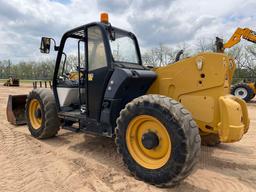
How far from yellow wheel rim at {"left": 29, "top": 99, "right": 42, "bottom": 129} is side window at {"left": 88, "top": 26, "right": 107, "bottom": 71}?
2.14 meters

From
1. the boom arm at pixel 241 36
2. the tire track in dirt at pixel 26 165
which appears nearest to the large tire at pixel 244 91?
the boom arm at pixel 241 36

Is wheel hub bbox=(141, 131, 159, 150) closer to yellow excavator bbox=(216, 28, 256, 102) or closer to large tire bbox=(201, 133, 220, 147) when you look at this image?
large tire bbox=(201, 133, 220, 147)

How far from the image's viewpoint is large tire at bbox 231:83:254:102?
13250 millimetres

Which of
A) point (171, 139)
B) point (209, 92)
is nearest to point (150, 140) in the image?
point (171, 139)

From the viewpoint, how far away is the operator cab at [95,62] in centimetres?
422

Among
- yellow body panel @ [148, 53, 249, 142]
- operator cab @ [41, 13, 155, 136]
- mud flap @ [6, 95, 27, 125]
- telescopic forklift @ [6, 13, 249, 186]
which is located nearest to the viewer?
telescopic forklift @ [6, 13, 249, 186]

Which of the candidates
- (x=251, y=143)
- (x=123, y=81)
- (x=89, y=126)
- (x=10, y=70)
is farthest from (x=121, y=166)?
(x=10, y=70)

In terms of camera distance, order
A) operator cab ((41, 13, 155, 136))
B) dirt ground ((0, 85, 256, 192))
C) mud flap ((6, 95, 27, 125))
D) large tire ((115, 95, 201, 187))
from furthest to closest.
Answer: mud flap ((6, 95, 27, 125)), operator cab ((41, 13, 155, 136)), dirt ground ((0, 85, 256, 192)), large tire ((115, 95, 201, 187))

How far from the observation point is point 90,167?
396 cm

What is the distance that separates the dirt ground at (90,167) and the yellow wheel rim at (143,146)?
325 mm

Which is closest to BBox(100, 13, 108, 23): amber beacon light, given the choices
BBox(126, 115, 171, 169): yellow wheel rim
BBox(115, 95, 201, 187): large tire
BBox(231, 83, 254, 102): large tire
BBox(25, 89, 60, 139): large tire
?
BBox(115, 95, 201, 187): large tire

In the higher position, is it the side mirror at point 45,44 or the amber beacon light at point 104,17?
the amber beacon light at point 104,17

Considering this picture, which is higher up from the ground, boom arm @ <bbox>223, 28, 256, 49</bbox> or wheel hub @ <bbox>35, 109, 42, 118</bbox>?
boom arm @ <bbox>223, 28, 256, 49</bbox>

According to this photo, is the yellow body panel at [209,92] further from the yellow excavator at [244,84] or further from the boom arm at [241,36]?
the boom arm at [241,36]
